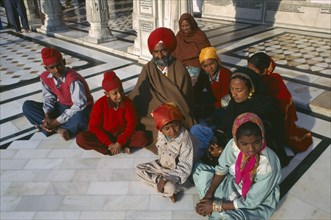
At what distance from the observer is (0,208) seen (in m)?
1.82

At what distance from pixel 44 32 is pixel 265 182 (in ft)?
22.3

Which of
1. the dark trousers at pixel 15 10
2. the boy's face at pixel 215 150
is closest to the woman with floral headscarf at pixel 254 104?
the boy's face at pixel 215 150

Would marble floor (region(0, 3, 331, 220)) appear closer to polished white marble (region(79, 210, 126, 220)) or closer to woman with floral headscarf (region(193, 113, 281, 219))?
polished white marble (region(79, 210, 126, 220))

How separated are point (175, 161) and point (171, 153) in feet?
0.22

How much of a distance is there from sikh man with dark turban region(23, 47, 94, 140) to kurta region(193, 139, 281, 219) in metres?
1.23

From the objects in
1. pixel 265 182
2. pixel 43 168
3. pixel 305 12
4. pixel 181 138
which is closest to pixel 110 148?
pixel 43 168

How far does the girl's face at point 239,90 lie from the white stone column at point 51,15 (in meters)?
6.20

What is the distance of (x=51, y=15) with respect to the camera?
691 cm

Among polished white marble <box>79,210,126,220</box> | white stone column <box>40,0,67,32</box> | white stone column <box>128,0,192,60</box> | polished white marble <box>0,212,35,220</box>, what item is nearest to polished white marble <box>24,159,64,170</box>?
polished white marble <box>0,212,35,220</box>

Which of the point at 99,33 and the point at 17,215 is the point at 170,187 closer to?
the point at 17,215

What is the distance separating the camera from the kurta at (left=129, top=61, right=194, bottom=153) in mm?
2293

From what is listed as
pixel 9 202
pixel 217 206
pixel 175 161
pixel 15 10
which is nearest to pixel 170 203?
pixel 175 161

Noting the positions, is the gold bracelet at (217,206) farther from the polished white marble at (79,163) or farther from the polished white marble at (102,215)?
the polished white marble at (79,163)

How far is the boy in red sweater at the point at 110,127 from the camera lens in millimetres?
2193
